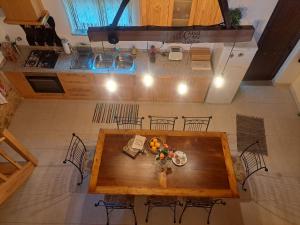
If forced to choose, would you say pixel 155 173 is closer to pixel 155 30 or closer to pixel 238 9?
pixel 155 30

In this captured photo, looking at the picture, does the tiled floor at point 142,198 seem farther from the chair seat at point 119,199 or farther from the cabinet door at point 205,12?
the cabinet door at point 205,12

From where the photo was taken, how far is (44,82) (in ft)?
15.2

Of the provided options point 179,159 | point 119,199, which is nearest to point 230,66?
point 179,159

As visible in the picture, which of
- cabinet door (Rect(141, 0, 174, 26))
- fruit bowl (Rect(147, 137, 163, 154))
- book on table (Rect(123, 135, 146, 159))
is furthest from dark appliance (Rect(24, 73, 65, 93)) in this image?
fruit bowl (Rect(147, 137, 163, 154))

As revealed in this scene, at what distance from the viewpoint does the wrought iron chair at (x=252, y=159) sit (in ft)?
13.2

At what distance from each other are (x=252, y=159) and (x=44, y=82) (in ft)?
13.3

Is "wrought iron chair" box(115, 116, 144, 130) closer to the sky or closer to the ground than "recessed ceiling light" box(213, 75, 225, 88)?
closer to the ground

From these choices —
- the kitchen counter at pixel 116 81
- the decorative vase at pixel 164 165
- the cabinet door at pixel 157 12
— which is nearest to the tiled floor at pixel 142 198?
the kitchen counter at pixel 116 81

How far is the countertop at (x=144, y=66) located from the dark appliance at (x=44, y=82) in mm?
123

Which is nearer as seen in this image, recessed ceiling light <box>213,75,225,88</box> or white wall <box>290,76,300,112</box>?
recessed ceiling light <box>213,75,225,88</box>

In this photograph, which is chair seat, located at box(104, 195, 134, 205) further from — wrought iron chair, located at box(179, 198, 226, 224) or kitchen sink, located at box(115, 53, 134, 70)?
kitchen sink, located at box(115, 53, 134, 70)

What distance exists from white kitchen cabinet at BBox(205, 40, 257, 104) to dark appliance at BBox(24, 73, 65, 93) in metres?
2.93

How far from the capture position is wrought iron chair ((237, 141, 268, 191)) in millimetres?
4028

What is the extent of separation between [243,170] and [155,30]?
8.92 ft
